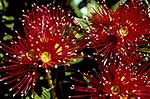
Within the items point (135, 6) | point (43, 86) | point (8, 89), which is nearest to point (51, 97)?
point (43, 86)

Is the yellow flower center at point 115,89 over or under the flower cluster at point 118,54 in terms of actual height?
under

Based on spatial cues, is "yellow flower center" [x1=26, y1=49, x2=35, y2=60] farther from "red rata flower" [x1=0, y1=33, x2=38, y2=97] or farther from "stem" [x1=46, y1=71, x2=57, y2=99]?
"stem" [x1=46, y1=71, x2=57, y2=99]

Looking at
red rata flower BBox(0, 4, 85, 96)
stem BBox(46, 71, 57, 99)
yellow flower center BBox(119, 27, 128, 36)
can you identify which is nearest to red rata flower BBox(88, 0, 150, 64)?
yellow flower center BBox(119, 27, 128, 36)

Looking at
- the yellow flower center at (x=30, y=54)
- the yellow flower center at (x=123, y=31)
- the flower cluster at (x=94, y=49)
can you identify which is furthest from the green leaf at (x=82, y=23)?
the yellow flower center at (x=30, y=54)

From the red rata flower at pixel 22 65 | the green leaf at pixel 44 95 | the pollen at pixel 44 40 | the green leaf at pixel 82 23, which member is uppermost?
the green leaf at pixel 82 23

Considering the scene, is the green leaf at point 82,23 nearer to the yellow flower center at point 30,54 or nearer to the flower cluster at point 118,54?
the flower cluster at point 118,54

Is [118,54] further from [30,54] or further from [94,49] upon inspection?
[30,54]
